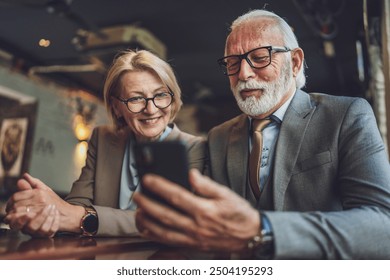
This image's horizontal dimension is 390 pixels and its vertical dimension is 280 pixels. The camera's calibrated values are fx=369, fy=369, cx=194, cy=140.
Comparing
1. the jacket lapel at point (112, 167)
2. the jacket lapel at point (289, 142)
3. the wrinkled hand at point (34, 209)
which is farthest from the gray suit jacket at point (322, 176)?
the wrinkled hand at point (34, 209)

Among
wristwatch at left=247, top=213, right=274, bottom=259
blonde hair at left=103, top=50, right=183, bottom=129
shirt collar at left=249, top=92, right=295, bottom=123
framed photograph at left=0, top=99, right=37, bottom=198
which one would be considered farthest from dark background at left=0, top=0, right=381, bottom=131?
wristwatch at left=247, top=213, right=274, bottom=259

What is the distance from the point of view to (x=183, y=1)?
8.59 feet

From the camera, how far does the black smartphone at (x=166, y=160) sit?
0.55 metres

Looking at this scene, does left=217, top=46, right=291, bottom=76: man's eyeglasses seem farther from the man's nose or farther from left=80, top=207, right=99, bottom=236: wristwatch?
left=80, top=207, right=99, bottom=236: wristwatch

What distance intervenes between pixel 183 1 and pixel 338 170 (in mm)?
2117

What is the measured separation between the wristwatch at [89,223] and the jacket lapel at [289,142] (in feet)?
1.42

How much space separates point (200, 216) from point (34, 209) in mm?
464

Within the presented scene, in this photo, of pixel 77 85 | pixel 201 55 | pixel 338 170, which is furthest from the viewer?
pixel 77 85

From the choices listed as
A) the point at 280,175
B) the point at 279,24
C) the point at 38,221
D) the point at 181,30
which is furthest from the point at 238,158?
the point at 181,30

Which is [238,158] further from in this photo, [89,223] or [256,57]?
[89,223]

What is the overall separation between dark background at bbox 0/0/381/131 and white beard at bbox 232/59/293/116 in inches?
44.0
